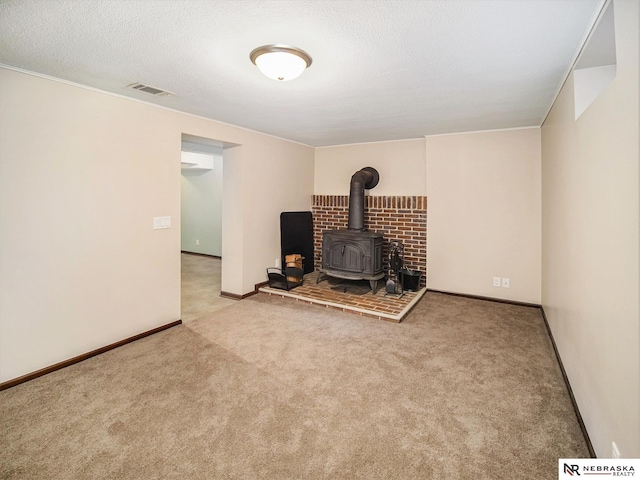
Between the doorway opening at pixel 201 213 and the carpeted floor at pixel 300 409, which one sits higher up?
the doorway opening at pixel 201 213

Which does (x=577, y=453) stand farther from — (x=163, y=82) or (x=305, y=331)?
(x=163, y=82)

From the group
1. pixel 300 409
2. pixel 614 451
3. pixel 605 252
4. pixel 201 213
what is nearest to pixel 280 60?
pixel 605 252

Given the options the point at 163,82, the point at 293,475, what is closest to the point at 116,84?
the point at 163,82

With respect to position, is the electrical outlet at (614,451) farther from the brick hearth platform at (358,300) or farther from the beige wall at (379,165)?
the beige wall at (379,165)

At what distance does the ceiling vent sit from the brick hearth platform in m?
2.60

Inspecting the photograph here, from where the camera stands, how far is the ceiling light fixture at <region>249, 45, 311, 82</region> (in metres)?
1.86

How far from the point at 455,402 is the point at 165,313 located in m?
2.76

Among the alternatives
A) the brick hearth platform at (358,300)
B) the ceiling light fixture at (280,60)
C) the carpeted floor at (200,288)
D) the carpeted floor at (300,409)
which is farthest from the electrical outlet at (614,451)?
the carpeted floor at (200,288)

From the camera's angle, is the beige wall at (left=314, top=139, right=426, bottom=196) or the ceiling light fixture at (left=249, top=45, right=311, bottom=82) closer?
the ceiling light fixture at (left=249, top=45, right=311, bottom=82)

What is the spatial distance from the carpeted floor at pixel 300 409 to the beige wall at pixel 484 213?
3.46ft

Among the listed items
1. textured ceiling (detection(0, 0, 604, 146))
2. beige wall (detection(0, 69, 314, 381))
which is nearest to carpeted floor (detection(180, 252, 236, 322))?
beige wall (detection(0, 69, 314, 381))

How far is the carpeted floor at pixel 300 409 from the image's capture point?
1575 mm

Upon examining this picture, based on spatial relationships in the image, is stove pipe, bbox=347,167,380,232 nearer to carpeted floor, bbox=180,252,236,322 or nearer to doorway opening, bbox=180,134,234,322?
carpeted floor, bbox=180,252,236,322

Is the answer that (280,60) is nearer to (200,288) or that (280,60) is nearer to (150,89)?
(150,89)
